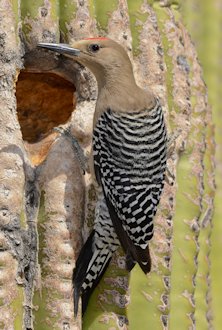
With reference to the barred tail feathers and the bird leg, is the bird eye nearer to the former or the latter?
the bird leg

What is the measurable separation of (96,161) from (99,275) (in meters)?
0.46

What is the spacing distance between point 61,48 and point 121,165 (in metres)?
0.54

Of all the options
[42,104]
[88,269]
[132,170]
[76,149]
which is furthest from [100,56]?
[88,269]

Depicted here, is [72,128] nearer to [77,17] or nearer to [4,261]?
[77,17]

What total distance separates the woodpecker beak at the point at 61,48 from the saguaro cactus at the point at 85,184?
0.05m

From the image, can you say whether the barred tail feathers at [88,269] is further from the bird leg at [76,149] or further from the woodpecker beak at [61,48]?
the woodpecker beak at [61,48]

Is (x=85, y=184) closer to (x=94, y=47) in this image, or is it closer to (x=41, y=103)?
(x=94, y=47)

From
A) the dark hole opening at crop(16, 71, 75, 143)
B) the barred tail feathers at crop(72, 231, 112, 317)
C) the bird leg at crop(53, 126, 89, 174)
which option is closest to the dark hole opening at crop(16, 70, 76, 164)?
the dark hole opening at crop(16, 71, 75, 143)

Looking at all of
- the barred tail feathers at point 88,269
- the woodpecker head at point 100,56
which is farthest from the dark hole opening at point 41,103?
the barred tail feathers at point 88,269

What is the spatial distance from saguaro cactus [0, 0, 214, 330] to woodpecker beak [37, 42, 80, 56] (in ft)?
0.18

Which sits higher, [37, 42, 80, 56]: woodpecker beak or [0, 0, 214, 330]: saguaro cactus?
[37, 42, 80, 56]: woodpecker beak

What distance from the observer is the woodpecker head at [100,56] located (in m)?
3.66

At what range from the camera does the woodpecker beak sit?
11.7 feet

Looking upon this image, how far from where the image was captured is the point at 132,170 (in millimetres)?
3559
